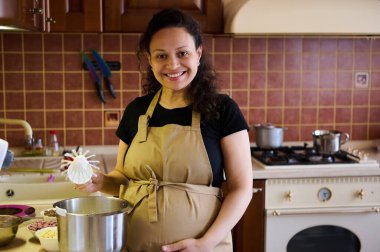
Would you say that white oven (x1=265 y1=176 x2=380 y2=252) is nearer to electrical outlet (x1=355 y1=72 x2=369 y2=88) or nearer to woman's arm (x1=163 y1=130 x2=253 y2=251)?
electrical outlet (x1=355 y1=72 x2=369 y2=88)

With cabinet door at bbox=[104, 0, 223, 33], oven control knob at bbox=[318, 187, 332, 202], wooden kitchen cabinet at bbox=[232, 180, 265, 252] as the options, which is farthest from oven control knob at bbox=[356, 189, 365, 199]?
cabinet door at bbox=[104, 0, 223, 33]

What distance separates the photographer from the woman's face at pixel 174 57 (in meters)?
1.37

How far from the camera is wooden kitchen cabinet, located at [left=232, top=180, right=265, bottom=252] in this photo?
2227 mm

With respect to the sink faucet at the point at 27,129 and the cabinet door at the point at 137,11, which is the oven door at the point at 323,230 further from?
the sink faucet at the point at 27,129

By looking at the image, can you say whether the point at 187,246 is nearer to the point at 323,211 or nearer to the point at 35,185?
the point at 35,185

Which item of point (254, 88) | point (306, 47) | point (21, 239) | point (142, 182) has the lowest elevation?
point (21, 239)

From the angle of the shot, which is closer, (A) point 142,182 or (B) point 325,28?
(A) point 142,182

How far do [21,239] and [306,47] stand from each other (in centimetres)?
184

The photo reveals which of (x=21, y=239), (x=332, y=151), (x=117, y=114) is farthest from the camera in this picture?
(x=117, y=114)

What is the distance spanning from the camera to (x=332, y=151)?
2.44 meters

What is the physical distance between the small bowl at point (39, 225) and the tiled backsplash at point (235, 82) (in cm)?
122

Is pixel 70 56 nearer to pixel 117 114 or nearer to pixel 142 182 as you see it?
pixel 117 114

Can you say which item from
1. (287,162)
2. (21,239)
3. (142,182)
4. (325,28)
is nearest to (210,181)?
(142,182)

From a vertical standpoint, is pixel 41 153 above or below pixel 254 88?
below
